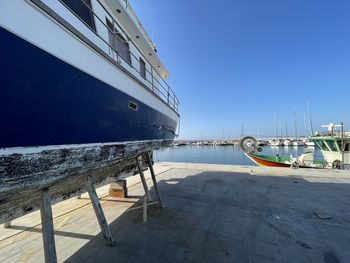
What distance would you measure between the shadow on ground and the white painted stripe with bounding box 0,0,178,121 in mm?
2832

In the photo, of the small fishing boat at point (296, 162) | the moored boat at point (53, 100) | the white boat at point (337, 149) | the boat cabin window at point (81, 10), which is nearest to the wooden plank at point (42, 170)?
the moored boat at point (53, 100)

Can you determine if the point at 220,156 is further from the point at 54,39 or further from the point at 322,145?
the point at 54,39

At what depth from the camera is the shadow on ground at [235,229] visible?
136 inches

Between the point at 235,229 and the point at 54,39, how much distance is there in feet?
14.8

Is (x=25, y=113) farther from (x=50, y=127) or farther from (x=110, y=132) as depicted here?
(x=110, y=132)

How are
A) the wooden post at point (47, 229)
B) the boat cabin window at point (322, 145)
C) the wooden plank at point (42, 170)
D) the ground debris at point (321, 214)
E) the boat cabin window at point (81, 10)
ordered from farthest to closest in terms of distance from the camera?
the boat cabin window at point (322, 145), the ground debris at point (321, 214), the boat cabin window at point (81, 10), the wooden post at point (47, 229), the wooden plank at point (42, 170)

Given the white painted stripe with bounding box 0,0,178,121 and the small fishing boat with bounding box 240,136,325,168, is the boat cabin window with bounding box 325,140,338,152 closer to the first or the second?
the small fishing boat with bounding box 240,136,325,168

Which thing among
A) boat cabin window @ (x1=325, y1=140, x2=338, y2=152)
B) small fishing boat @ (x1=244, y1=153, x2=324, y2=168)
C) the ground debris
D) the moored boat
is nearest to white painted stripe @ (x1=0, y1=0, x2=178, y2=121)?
the moored boat

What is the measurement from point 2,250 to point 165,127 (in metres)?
4.26

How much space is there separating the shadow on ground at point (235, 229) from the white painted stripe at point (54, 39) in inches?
111

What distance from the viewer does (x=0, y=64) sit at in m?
1.53

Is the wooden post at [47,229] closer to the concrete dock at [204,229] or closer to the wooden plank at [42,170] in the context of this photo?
the wooden plank at [42,170]

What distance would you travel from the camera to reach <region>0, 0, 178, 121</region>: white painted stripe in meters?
1.61

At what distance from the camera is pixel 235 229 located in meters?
4.38
